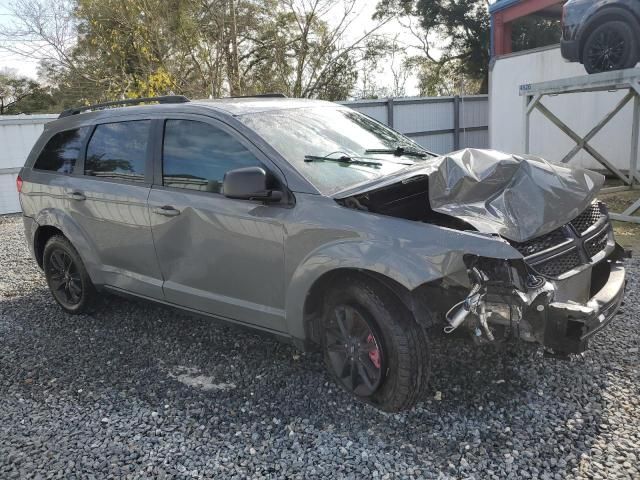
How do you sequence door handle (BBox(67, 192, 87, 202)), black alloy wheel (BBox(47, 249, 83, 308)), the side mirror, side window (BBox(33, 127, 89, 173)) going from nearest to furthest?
the side mirror → door handle (BBox(67, 192, 87, 202)) → side window (BBox(33, 127, 89, 173)) → black alloy wheel (BBox(47, 249, 83, 308))

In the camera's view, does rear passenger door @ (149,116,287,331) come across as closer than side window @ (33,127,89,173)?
Yes

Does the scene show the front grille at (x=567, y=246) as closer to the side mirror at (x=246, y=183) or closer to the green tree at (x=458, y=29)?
the side mirror at (x=246, y=183)

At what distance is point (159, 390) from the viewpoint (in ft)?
11.3

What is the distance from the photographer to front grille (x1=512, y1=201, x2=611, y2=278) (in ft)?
9.29

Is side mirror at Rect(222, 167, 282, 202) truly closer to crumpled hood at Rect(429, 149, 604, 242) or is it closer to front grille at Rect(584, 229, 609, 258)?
crumpled hood at Rect(429, 149, 604, 242)

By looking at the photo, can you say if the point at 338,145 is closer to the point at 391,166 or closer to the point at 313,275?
the point at 391,166

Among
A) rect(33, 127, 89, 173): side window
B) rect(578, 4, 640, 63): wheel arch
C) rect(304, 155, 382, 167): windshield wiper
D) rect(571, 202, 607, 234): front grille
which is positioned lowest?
rect(571, 202, 607, 234): front grille

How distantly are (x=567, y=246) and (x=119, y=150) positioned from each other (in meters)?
3.21

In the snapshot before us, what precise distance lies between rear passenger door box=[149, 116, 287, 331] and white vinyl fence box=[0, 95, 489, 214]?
896 cm

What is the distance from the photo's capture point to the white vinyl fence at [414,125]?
11195mm

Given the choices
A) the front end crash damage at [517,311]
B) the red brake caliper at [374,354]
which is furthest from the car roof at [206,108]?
the front end crash damage at [517,311]

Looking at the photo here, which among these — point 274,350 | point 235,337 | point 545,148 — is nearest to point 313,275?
point 274,350

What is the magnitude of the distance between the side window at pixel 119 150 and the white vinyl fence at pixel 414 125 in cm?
804

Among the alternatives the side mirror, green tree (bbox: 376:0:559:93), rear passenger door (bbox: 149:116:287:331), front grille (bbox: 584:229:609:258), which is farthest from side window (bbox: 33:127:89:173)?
green tree (bbox: 376:0:559:93)
